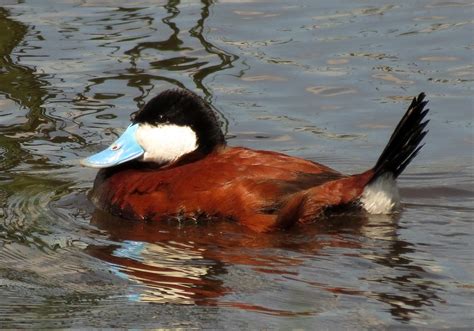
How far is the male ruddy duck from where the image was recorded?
666cm

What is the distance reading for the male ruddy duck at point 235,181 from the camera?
6.66 m

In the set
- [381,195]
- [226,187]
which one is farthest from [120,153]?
[381,195]

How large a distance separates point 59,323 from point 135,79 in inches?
159

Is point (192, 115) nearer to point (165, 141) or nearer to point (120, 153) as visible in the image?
point (165, 141)

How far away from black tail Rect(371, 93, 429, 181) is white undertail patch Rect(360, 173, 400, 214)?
46 mm

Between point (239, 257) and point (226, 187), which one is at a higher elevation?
point (226, 187)

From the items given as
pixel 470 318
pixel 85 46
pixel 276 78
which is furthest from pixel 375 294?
pixel 85 46

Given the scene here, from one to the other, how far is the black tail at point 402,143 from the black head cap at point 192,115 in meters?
0.97

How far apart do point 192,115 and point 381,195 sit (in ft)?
3.71

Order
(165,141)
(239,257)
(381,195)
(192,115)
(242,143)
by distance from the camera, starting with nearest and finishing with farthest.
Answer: (239,257)
(381,195)
(192,115)
(165,141)
(242,143)

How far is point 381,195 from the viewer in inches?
267

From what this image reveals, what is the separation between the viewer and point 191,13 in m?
10.2

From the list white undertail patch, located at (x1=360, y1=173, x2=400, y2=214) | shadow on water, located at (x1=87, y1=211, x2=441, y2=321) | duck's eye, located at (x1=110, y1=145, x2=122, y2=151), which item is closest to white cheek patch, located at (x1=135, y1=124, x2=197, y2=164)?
duck's eye, located at (x1=110, y1=145, x2=122, y2=151)

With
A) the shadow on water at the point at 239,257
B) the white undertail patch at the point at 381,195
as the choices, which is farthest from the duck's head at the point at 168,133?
the white undertail patch at the point at 381,195
